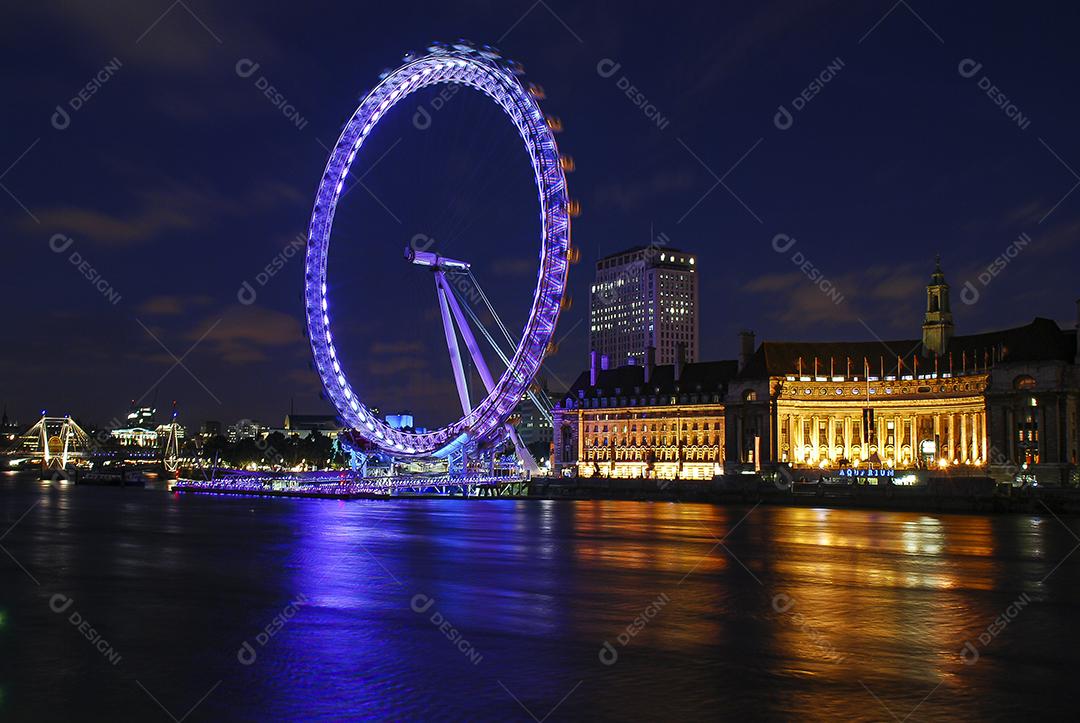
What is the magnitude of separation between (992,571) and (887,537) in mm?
17096

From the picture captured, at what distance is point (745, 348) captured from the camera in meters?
132

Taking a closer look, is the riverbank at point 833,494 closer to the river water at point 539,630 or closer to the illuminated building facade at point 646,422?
the illuminated building facade at point 646,422

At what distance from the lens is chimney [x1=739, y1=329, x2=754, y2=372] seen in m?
132

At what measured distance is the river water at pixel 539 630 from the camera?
1820 centimetres

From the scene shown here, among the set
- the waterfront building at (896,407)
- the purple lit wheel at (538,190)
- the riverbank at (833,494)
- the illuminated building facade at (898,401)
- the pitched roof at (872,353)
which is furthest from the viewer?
the pitched roof at (872,353)

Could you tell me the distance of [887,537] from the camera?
2163 inches

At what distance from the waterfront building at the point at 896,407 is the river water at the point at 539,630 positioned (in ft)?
190

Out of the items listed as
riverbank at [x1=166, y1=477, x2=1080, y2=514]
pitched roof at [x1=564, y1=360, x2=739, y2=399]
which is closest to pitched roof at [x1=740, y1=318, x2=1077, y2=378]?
pitched roof at [x1=564, y1=360, x2=739, y2=399]

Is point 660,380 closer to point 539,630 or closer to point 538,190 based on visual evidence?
point 538,190

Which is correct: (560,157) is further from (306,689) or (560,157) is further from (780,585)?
(306,689)

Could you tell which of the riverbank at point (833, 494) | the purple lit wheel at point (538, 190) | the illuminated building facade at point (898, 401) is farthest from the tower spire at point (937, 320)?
the purple lit wheel at point (538, 190)

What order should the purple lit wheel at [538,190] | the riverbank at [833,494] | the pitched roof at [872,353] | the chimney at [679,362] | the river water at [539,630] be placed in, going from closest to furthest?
the river water at [539,630]
the purple lit wheel at [538,190]
the riverbank at [833,494]
the pitched roof at [872,353]
the chimney at [679,362]

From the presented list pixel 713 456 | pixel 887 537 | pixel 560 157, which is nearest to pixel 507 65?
pixel 560 157

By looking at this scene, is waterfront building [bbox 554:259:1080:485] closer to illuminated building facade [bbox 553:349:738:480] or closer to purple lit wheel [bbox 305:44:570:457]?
illuminated building facade [bbox 553:349:738:480]
